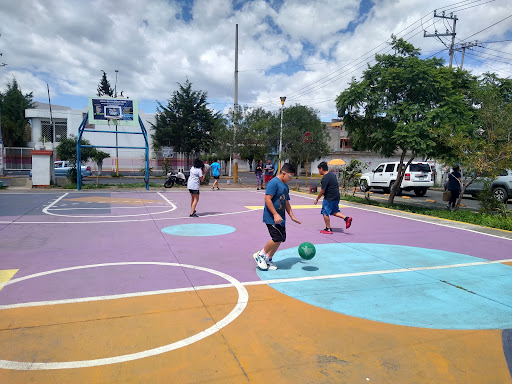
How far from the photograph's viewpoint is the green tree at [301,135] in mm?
41688

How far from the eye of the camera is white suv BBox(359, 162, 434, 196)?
65.9ft

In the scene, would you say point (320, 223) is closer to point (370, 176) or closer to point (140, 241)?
point (140, 241)

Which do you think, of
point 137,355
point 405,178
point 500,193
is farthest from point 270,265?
point 405,178

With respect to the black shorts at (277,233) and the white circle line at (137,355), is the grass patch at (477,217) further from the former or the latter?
the white circle line at (137,355)

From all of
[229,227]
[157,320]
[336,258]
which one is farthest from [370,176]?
[157,320]

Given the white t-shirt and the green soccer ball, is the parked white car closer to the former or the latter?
the white t-shirt

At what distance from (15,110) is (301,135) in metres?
41.9

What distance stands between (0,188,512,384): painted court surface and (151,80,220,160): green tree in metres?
29.8

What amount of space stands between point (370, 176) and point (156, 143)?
25.0 metres

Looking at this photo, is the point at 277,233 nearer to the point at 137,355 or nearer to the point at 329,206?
the point at 137,355

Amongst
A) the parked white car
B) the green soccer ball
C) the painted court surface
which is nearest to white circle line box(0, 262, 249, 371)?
the painted court surface

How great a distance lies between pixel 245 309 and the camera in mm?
4145

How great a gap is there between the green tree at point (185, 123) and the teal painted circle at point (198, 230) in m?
28.8

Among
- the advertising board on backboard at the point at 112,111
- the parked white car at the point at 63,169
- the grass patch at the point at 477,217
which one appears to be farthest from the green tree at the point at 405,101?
the parked white car at the point at 63,169
